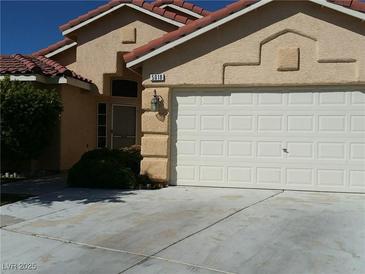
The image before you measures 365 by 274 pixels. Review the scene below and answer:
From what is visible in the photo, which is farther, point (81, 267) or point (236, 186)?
point (236, 186)

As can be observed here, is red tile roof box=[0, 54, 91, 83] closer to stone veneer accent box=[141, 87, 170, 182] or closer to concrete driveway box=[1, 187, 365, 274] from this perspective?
stone veneer accent box=[141, 87, 170, 182]

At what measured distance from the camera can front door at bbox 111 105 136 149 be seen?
55.2 ft

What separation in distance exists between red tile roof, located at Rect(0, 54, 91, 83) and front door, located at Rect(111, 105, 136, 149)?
1787 millimetres

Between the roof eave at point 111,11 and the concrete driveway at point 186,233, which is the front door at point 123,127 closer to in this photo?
the roof eave at point 111,11

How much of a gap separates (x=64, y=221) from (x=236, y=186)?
15.2ft

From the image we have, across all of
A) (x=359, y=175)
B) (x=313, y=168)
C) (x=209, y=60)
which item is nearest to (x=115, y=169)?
(x=209, y=60)

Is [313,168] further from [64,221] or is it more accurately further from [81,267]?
[81,267]

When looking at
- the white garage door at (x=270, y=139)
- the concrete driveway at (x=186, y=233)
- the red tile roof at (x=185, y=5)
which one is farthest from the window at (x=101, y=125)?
the concrete driveway at (x=186, y=233)

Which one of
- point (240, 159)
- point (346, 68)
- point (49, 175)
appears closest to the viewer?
point (346, 68)

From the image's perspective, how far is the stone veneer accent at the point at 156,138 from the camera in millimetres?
11797

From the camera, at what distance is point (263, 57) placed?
11.1 metres

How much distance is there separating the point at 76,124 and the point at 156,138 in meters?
4.38

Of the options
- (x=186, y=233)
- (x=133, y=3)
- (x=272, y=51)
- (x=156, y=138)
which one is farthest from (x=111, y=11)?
(x=186, y=233)

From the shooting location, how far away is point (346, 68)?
34.9ft
